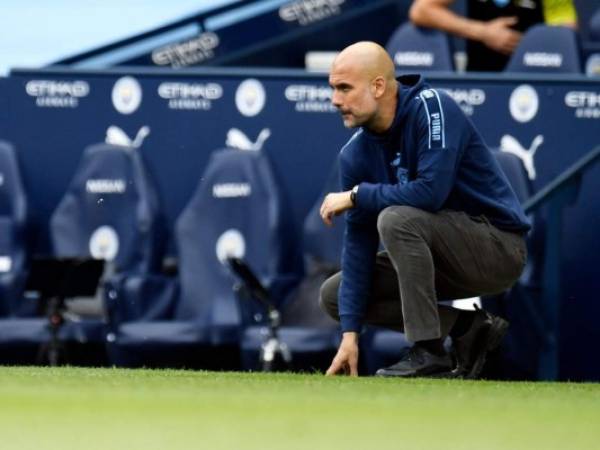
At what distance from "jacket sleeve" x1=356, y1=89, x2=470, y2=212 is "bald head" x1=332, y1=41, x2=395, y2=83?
0.70 feet

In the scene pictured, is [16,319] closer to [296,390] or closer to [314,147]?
[314,147]

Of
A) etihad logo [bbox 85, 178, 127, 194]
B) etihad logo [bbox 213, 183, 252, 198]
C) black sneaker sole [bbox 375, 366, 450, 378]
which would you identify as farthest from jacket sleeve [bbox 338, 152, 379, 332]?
etihad logo [bbox 85, 178, 127, 194]

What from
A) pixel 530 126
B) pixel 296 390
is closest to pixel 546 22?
pixel 530 126

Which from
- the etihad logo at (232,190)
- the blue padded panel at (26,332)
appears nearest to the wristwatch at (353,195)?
the etihad logo at (232,190)

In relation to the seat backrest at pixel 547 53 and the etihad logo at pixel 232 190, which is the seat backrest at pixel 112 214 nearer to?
the etihad logo at pixel 232 190

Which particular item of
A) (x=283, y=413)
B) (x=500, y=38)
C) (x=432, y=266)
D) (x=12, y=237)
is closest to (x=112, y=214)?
(x=12, y=237)

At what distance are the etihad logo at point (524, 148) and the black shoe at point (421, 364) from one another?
2.88m

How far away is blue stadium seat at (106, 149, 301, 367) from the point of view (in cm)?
1117

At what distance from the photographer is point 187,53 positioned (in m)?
13.9

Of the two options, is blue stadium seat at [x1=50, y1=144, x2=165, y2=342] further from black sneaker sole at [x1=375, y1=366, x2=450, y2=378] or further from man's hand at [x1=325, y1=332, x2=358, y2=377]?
black sneaker sole at [x1=375, y1=366, x2=450, y2=378]

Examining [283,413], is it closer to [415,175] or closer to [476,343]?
[415,175]

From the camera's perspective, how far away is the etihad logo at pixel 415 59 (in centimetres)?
1242

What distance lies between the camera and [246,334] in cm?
1092

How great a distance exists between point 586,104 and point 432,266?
324cm
